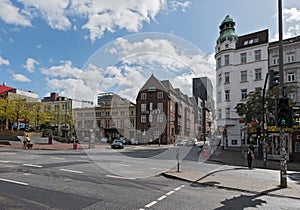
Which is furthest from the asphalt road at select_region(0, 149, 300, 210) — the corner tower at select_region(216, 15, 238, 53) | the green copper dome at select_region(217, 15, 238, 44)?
the green copper dome at select_region(217, 15, 238, 44)

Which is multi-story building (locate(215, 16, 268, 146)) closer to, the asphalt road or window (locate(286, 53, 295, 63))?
window (locate(286, 53, 295, 63))

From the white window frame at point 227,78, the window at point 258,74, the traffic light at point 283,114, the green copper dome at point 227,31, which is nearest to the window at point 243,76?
the window at point 258,74

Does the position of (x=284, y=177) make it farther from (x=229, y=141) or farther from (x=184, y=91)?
(x=229, y=141)

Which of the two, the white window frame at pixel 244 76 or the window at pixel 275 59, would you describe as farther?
the white window frame at pixel 244 76

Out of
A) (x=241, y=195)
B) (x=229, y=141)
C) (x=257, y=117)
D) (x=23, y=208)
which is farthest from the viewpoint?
(x=229, y=141)

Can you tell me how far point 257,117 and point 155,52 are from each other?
2534 cm

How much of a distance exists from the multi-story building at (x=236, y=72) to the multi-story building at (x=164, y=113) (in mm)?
39950

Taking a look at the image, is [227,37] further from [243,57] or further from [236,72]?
[236,72]

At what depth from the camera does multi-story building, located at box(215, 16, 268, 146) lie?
47.1 meters

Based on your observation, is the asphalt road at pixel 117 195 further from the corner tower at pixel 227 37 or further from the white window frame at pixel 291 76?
the corner tower at pixel 227 37

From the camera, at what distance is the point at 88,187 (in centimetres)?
978

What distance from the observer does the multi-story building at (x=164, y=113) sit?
7.21 metres

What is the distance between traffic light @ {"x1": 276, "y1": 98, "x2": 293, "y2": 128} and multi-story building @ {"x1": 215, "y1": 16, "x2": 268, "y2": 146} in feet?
115

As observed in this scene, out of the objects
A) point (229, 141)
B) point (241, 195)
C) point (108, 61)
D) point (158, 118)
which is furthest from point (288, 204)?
point (229, 141)
